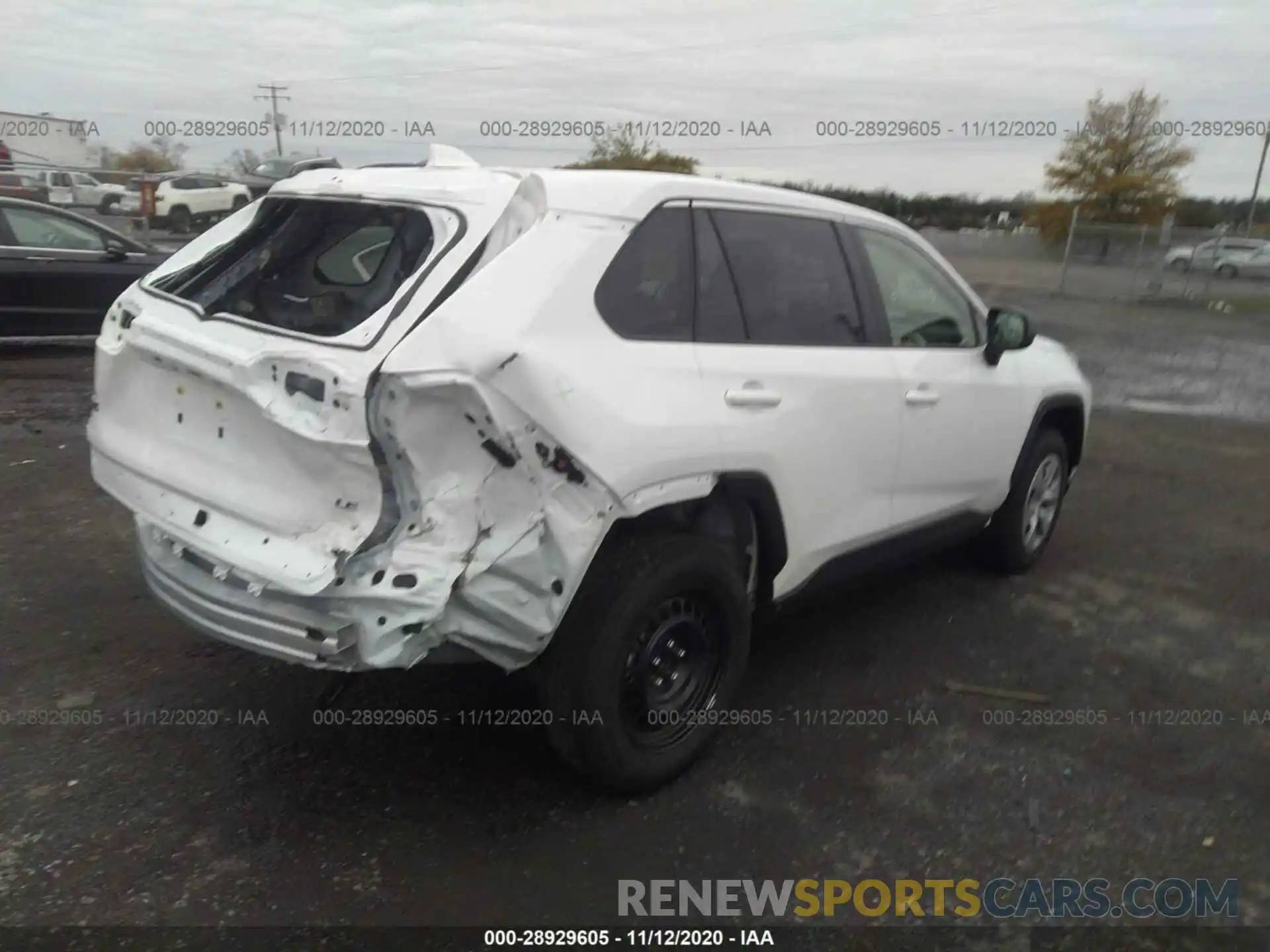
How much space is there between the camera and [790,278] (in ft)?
12.0

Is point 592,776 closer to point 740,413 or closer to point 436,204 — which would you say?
point 740,413

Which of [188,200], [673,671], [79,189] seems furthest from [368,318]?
[188,200]

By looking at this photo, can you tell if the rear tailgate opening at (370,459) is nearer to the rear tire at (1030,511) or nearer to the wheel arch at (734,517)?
the wheel arch at (734,517)

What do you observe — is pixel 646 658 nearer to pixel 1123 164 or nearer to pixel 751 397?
pixel 751 397

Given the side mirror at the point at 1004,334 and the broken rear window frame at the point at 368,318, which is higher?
the broken rear window frame at the point at 368,318

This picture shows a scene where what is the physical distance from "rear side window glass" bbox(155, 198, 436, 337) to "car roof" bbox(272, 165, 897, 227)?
8 cm

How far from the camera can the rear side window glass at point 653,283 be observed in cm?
301

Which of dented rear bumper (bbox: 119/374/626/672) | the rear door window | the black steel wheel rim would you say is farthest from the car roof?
the rear door window

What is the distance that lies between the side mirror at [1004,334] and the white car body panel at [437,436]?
144cm

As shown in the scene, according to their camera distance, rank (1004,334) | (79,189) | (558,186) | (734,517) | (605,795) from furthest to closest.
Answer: (79,189) < (1004,334) < (734,517) < (605,795) < (558,186)

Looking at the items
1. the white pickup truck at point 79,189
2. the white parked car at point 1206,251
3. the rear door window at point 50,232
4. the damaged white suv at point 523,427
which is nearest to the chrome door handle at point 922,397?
the damaged white suv at point 523,427

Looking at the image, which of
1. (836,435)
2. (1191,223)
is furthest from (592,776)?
(1191,223)

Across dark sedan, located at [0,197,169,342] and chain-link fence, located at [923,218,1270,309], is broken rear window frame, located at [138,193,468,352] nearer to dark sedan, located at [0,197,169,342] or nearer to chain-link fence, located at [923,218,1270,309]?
dark sedan, located at [0,197,169,342]

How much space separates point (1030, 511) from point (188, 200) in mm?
26857
